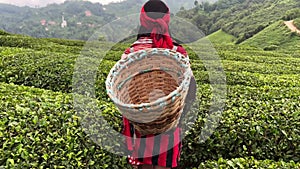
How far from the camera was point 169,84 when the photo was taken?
3.32 m

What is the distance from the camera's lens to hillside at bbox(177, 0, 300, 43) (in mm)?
48125

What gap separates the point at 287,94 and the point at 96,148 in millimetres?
4301

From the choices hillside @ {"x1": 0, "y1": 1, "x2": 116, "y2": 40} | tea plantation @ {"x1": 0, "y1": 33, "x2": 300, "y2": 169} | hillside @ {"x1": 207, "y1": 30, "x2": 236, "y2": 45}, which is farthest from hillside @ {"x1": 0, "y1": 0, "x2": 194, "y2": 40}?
tea plantation @ {"x1": 0, "y1": 33, "x2": 300, "y2": 169}

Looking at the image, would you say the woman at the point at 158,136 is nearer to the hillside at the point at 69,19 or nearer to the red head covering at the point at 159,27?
the red head covering at the point at 159,27

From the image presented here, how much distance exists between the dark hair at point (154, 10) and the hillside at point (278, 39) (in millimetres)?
30426

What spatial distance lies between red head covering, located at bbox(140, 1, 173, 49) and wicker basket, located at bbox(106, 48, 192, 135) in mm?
208

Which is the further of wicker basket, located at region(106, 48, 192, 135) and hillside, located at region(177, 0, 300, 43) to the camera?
hillside, located at region(177, 0, 300, 43)

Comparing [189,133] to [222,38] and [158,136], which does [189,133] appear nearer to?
[158,136]

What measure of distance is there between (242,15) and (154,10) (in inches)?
2637

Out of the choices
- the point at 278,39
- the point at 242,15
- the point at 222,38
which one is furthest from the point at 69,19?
the point at 278,39

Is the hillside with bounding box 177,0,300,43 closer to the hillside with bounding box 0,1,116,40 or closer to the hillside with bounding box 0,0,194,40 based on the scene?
the hillside with bounding box 0,0,194,40

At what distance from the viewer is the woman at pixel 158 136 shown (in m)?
3.16

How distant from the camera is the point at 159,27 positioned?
10.4 ft

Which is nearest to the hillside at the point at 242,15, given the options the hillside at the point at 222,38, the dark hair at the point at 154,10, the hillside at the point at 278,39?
the hillside at the point at 222,38
